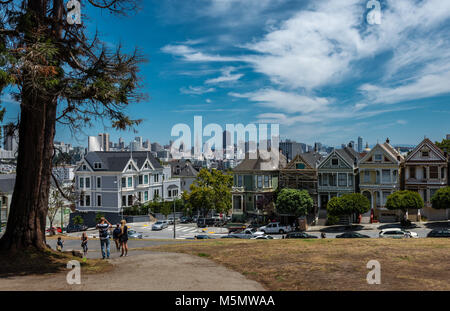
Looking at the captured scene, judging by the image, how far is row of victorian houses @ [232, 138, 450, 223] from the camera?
4806 centimetres

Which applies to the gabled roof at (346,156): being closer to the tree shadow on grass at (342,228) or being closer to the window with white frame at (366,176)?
the window with white frame at (366,176)

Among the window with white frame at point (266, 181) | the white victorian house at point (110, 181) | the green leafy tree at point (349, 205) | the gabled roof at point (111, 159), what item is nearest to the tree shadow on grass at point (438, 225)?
the green leafy tree at point (349, 205)

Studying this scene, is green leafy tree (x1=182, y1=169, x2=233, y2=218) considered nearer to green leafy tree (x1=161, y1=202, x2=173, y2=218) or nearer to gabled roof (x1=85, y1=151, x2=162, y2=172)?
green leafy tree (x1=161, y1=202, x2=173, y2=218)

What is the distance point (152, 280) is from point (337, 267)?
20.6 feet

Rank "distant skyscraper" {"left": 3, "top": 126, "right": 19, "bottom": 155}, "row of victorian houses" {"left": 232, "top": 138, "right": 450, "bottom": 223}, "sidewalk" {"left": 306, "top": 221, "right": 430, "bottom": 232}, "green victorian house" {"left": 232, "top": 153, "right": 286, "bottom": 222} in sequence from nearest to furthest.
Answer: "distant skyscraper" {"left": 3, "top": 126, "right": 19, "bottom": 155}, "sidewalk" {"left": 306, "top": 221, "right": 430, "bottom": 232}, "row of victorian houses" {"left": 232, "top": 138, "right": 450, "bottom": 223}, "green victorian house" {"left": 232, "top": 153, "right": 286, "bottom": 222}

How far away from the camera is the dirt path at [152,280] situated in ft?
→ 34.2

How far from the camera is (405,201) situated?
4441cm

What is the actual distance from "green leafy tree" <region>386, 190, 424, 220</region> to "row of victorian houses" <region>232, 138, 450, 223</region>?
347cm

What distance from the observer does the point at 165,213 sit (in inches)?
2493

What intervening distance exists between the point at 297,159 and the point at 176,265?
43751mm

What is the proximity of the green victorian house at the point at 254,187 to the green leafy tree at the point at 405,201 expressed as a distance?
56.9 ft

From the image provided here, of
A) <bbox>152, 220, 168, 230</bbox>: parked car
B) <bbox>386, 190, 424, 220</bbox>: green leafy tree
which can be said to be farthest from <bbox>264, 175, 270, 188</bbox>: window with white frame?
<bbox>386, 190, 424, 220</bbox>: green leafy tree

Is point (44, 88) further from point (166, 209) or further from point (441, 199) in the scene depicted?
point (166, 209)

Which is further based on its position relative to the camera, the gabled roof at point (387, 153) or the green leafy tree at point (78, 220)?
the green leafy tree at point (78, 220)
